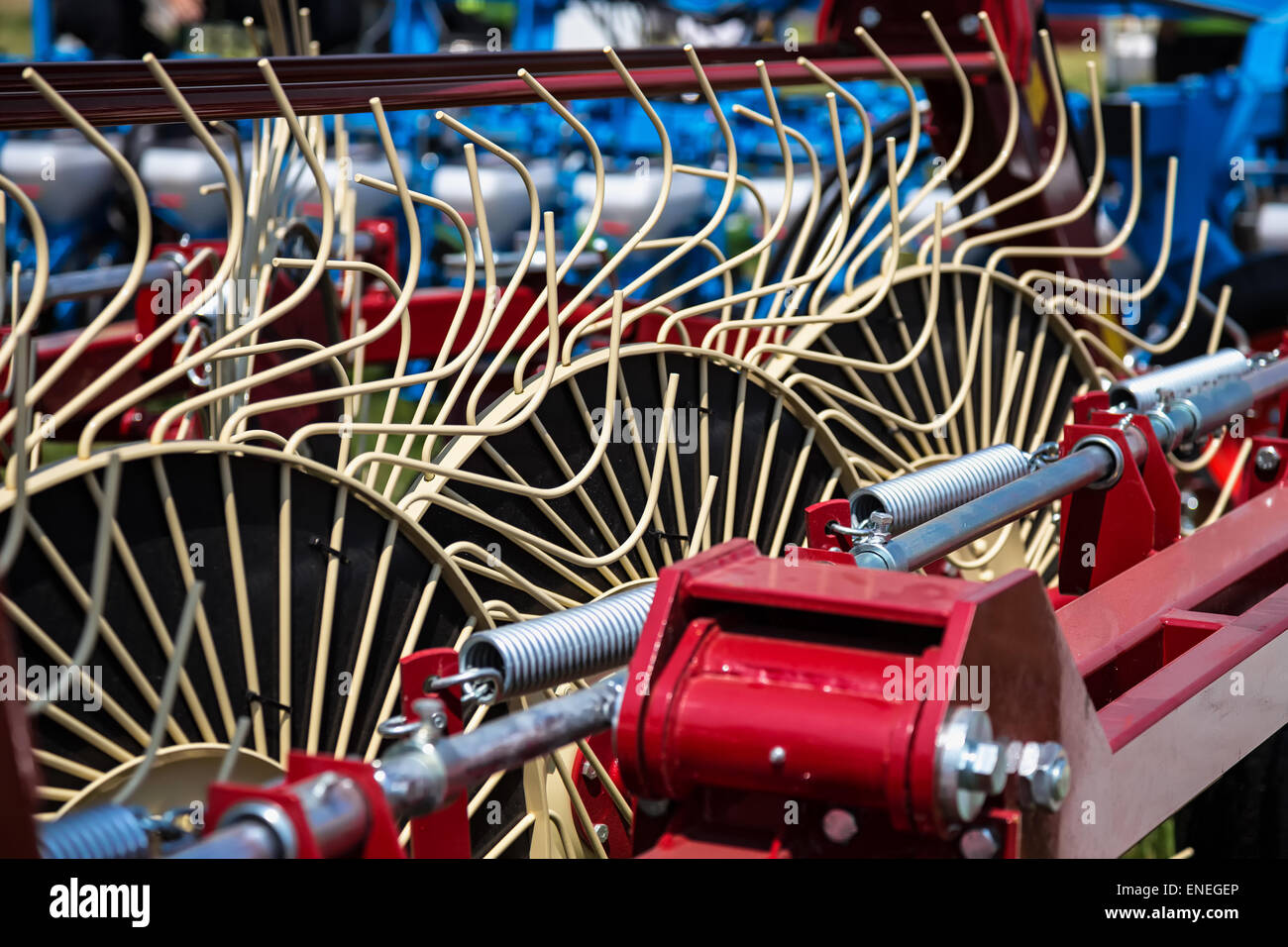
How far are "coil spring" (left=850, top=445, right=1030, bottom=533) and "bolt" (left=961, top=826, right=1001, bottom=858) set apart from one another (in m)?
0.57

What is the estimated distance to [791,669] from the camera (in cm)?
107

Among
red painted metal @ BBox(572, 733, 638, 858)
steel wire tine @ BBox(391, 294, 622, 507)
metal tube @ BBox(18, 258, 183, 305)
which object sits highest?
metal tube @ BBox(18, 258, 183, 305)

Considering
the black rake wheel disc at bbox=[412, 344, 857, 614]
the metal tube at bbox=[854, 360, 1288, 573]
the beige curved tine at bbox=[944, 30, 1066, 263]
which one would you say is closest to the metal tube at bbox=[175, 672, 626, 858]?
the metal tube at bbox=[854, 360, 1288, 573]

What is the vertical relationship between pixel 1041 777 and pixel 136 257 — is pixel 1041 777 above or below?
below

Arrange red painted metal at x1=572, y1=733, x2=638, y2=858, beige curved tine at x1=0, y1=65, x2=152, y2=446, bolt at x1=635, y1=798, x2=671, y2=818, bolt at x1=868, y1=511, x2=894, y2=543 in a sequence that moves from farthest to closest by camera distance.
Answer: red painted metal at x1=572, y1=733, x2=638, y2=858
bolt at x1=868, y1=511, x2=894, y2=543
beige curved tine at x1=0, y1=65, x2=152, y2=446
bolt at x1=635, y1=798, x2=671, y2=818

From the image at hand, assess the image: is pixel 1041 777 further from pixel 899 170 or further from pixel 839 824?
pixel 899 170

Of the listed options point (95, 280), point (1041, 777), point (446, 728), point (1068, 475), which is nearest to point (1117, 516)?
point (1068, 475)

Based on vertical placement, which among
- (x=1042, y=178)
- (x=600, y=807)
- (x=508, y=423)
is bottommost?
(x=600, y=807)

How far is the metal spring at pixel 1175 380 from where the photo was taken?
2076mm

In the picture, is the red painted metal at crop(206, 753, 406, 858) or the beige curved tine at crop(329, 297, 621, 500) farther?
the beige curved tine at crop(329, 297, 621, 500)

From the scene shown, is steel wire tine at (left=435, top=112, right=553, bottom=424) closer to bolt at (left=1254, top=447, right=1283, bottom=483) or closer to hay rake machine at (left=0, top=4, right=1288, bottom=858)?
hay rake machine at (left=0, top=4, right=1288, bottom=858)

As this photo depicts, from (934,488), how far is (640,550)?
0.42 m

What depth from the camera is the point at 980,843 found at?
104 cm

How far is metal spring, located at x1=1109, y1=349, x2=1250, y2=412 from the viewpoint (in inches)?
81.7
